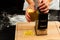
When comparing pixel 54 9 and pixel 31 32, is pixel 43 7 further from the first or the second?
pixel 54 9

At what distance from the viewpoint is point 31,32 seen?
96 centimetres

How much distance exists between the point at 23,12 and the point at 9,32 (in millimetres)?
236

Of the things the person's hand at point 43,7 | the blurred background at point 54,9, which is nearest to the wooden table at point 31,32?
the person's hand at point 43,7

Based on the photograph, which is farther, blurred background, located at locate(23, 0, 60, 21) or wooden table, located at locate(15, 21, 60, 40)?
blurred background, located at locate(23, 0, 60, 21)

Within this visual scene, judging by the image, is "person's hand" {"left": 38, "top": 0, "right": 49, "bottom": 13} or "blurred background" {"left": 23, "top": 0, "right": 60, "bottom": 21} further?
"blurred background" {"left": 23, "top": 0, "right": 60, "bottom": 21}

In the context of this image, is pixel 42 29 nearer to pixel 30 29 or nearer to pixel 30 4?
pixel 30 29

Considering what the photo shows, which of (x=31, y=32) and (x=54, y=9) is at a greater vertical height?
(x=54, y=9)

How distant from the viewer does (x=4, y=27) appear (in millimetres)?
1318

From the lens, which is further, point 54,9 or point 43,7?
point 54,9

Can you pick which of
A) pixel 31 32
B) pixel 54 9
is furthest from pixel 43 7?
pixel 54 9

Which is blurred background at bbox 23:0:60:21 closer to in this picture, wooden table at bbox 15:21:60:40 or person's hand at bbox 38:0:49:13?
wooden table at bbox 15:21:60:40

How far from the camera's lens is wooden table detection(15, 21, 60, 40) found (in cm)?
91

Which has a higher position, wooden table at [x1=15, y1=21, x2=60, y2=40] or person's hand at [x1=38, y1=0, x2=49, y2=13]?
person's hand at [x1=38, y1=0, x2=49, y2=13]

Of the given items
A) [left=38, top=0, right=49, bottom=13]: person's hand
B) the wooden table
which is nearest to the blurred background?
the wooden table
